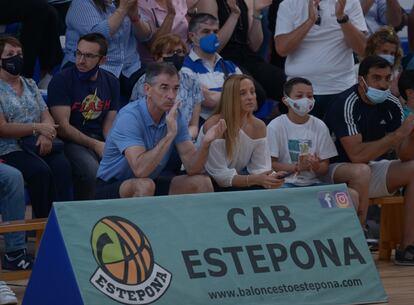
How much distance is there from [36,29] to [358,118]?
284 centimetres

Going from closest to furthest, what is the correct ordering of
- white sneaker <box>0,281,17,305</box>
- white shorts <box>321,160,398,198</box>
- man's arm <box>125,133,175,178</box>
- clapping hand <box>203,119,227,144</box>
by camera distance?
white sneaker <box>0,281,17,305</box>, man's arm <box>125,133,175,178</box>, clapping hand <box>203,119,227,144</box>, white shorts <box>321,160,398,198</box>

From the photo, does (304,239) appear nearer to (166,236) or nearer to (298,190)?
(298,190)

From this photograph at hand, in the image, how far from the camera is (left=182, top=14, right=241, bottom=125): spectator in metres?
9.71

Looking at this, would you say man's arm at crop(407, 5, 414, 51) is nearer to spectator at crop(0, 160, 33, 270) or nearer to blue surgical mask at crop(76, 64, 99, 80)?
blue surgical mask at crop(76, 64, 99, 80)

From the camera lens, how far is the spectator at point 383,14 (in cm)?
1141

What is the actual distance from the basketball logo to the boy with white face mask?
Answer: 2.75 metres

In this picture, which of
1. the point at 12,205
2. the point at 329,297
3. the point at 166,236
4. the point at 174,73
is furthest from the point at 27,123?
the point at 329,297

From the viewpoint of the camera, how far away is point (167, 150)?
7980 mm

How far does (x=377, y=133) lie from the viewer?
9.23m

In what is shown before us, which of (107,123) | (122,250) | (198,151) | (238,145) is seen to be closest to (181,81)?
(107,123)

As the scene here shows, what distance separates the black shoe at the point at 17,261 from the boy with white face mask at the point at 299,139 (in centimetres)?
216

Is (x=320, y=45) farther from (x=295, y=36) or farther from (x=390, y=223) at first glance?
(x=390, y=223)

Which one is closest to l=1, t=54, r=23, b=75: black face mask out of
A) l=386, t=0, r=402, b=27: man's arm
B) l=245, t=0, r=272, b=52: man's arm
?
l=245, t=0, r=272, b=52: man's arm

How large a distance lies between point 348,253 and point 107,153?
199 cm
